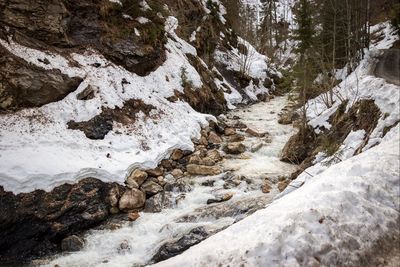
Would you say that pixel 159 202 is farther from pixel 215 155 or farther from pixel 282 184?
pixel 282 184

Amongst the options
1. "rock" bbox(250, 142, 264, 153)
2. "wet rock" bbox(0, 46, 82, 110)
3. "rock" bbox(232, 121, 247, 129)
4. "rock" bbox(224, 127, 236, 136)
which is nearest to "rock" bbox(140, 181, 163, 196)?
"wet rock" bbox(0, 46, 82, 110)

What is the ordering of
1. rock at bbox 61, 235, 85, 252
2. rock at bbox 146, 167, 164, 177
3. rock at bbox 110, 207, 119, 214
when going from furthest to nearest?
rock at bbox 146, 167, 164, 177 < rock at bbox 110, 207, 119, 214 < rock at bbox 61, 235, 85, 252

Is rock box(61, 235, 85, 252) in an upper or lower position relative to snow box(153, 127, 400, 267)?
lower

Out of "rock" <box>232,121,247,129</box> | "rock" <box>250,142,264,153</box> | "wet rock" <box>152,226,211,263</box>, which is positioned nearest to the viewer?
"wet rock" <box>152,226,211,263</box>

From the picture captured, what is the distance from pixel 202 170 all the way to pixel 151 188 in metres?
1.89

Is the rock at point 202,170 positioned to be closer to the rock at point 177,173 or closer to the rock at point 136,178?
the rock at point 177,173

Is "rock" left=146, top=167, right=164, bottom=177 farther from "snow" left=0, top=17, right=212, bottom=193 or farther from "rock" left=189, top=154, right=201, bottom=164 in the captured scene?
"rock" left=189, top=154, right=201, bottom=164

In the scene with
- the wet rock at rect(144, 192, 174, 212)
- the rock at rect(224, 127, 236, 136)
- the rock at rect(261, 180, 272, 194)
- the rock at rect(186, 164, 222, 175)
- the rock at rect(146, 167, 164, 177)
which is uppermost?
the rock at rect(224, 127, 236, 136)

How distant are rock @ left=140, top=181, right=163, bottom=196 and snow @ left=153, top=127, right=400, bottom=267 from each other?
469cm

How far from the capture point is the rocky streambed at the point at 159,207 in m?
7.29

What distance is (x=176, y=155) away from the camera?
1138cm

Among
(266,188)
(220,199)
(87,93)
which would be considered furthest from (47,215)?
(266,188)

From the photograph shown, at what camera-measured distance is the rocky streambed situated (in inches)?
287

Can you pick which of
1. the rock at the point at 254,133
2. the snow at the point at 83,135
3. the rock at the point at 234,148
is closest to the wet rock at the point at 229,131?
the rock at the point at 254,133
